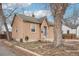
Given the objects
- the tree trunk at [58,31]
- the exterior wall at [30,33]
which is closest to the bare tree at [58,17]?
the tree trunk at [58,31]

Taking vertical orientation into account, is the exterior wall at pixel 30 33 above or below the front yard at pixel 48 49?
above

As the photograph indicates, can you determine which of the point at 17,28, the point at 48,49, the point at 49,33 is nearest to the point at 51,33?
the point at 49,33

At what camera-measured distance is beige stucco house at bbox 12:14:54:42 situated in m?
2.66

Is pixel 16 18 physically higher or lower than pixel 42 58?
higher

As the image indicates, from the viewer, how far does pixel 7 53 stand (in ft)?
8.73

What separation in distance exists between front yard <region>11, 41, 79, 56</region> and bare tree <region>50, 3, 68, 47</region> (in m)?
0.10

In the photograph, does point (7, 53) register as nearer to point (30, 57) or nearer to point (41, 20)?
point (30, 57)

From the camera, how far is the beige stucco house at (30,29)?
2.66 metres

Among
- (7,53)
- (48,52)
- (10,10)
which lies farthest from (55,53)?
(10,10)

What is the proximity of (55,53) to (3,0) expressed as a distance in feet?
3.21

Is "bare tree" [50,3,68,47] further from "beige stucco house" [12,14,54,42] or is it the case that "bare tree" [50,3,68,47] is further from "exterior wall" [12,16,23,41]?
"exterior wall" [12,16,23,41]

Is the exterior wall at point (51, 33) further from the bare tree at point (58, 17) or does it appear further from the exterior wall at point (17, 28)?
the exterior wall at point (17, 28)

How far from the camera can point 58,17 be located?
2.65 metres

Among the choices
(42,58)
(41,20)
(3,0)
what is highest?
(3,0)
